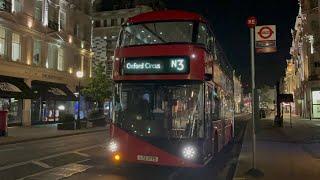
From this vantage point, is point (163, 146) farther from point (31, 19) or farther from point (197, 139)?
point (31, 19)

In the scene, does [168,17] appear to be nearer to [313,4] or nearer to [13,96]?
[13,96]

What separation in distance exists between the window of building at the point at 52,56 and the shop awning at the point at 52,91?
1.94 metres

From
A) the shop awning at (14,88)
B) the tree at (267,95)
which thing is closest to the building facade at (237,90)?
the tree at (267,95)

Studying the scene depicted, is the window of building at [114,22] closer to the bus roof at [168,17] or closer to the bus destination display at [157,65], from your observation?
the bus roof at [168,17]

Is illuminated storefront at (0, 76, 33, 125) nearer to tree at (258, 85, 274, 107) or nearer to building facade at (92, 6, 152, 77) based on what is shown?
building facade at (92, 6, 152, 77)

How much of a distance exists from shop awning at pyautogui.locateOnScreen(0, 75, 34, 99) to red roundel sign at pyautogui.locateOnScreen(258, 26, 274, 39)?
2572 cm

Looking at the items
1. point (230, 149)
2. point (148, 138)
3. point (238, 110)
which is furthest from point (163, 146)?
point (238, 110)

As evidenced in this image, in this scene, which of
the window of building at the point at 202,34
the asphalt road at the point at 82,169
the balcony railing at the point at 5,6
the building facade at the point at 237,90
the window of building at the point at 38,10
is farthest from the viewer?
the building facade at the point at 237,90

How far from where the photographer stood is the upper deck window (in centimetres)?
1312

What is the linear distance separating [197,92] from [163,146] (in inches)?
69.7

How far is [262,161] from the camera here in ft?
50.7

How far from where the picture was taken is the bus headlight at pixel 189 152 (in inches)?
482

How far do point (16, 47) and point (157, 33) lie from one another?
28.0 metres

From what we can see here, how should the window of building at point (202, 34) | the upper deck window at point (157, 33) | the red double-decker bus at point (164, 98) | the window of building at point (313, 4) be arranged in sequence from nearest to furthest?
the red double-decker bus at point (164, 98) → the upper deck window at point (157, 33) → the window of building at point (202, 34) → the window of building at point (313, 4)
